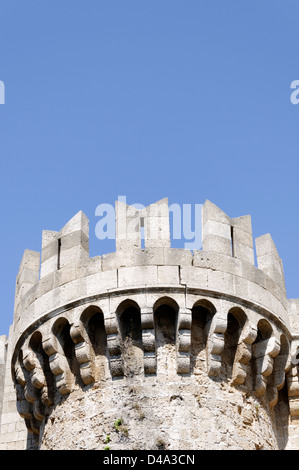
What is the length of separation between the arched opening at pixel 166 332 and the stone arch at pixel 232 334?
32.0 inches

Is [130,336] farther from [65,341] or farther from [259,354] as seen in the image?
[259,354]

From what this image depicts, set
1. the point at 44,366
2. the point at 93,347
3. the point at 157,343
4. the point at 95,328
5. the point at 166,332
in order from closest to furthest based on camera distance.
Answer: the point at 157,343, the point at 166,332, the point at 93,347, the point at 95,328, the point at 44,366

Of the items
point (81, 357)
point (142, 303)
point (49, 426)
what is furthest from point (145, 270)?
point (49, 426)

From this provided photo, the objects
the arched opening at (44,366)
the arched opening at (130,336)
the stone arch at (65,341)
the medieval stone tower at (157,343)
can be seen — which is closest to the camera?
the medieval stone tower at (157,343)

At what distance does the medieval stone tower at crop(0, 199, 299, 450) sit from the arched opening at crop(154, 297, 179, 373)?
1cm

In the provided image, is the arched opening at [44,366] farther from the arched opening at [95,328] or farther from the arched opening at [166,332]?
the arched opening at [166,332]

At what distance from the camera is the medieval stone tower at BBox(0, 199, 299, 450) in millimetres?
15727

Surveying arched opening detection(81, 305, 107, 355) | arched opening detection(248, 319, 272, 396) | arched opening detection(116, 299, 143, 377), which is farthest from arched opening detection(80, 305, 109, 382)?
arched opening detection(248, 319, 272, 396)

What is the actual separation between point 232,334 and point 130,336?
1562 millimetres

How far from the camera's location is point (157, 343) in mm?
16125

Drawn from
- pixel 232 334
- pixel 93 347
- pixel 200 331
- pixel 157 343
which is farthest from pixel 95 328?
pixel 232 334

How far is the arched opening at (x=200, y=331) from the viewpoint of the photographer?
16125 mm

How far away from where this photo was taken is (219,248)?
16938 mm

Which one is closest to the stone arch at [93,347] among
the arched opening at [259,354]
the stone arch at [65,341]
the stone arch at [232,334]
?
the stone arch at [65,341]
